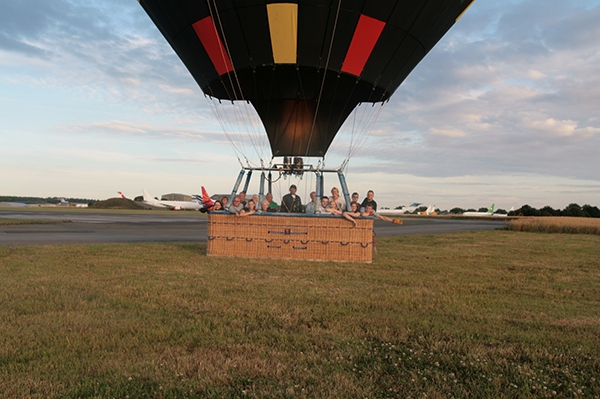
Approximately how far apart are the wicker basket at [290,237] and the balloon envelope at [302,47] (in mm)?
2417

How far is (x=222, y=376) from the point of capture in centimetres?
304

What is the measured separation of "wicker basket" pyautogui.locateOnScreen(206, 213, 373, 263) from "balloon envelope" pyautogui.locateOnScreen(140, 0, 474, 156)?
2.42 metres

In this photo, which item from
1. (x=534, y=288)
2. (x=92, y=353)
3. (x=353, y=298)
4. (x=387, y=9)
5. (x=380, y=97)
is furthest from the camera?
(x=380, y=97)

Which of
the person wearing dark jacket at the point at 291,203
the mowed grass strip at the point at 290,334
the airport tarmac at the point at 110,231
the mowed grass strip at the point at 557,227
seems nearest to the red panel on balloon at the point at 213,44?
the person wearing dark jacket at the point at 291,203

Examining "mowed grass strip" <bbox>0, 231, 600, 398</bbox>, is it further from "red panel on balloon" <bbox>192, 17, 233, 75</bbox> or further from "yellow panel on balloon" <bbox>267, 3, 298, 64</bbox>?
"red panel on balloon" <bbox>192, 17, 233, 75</bbox>

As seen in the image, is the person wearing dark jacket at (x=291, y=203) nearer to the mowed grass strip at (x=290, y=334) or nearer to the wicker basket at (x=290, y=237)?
the wicker basket at (x=290, y=237)

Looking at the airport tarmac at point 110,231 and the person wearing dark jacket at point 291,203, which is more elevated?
the person wearing dark jacket at point 291,203

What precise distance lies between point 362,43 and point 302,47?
109cm

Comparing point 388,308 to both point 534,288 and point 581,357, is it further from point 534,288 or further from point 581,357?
point 534,288

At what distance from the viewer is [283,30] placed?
8578 millimetres

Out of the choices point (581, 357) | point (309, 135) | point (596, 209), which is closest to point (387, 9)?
point (309, 135)

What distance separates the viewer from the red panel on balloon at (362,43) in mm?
8570

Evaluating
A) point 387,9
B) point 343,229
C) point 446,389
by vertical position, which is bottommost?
point 446,389

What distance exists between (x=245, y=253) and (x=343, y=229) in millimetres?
1904
